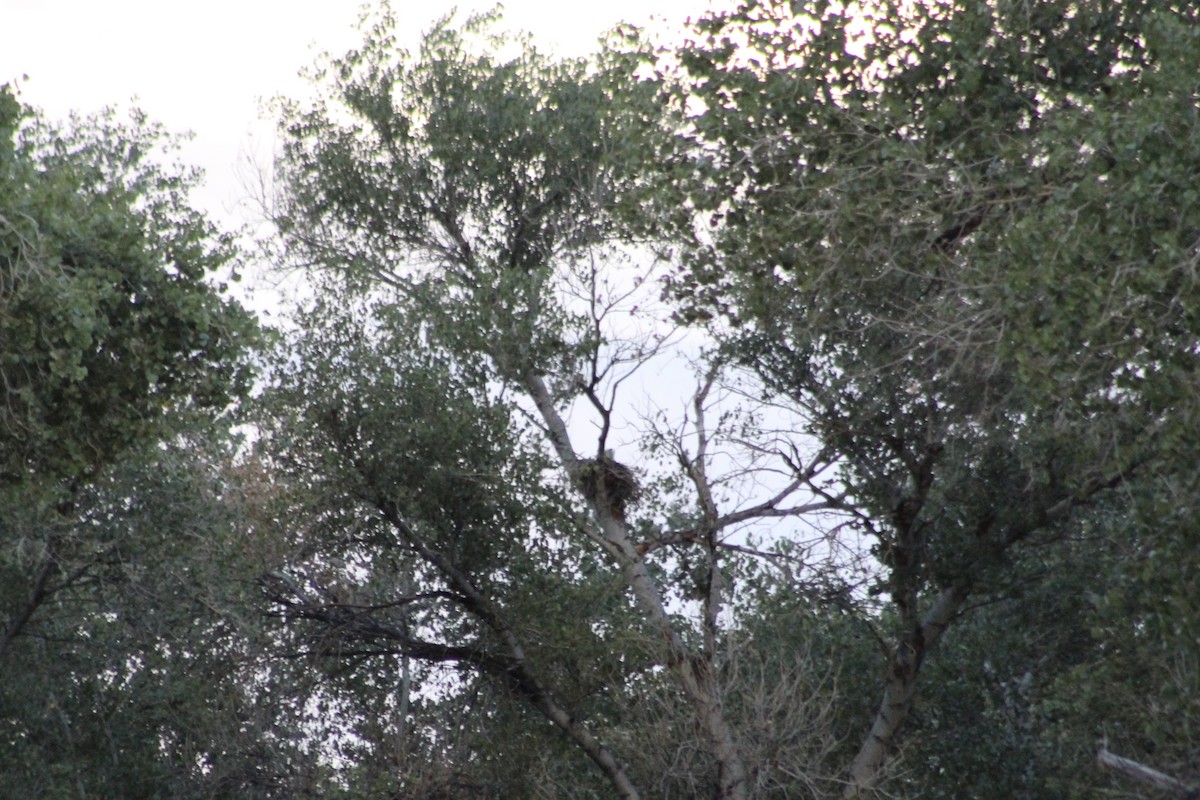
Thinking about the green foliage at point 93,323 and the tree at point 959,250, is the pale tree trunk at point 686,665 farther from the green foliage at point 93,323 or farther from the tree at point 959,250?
the green foliage at point 93,323

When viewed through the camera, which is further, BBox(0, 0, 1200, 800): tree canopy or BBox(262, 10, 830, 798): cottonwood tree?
BBox(262, 10, 830, 798): cottonwood tree

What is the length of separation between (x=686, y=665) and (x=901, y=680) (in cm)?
244

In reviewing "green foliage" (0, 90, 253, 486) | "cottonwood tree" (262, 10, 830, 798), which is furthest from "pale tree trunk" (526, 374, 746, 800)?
"green foliage" (0, 90, 253, 486)

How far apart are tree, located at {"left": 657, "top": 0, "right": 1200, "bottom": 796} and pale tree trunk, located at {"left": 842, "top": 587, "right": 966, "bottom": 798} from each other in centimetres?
3

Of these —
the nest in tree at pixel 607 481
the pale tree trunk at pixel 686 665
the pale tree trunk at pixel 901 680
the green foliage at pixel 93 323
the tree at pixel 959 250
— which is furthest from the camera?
the nest in tree at pixel 607 481

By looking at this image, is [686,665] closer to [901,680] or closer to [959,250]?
[901,680]

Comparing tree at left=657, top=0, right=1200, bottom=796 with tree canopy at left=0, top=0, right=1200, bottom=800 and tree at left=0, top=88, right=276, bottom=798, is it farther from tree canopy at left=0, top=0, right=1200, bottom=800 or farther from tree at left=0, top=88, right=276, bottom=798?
tree at left=0, top=88, right=276, bottom=798

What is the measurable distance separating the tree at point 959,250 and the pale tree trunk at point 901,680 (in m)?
0.03

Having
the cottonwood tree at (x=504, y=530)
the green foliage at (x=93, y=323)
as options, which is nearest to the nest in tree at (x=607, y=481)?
the cottonwood tree at (x=504, y=530)

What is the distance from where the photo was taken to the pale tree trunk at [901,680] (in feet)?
52.6

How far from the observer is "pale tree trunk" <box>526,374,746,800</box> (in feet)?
50.6

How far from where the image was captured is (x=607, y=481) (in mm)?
17438

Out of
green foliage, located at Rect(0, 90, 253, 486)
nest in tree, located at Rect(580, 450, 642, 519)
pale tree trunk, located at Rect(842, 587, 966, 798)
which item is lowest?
pale tree trunk, located at Rect(842, 587, 966, 798)

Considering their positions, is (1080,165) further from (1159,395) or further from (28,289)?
(28,289)
